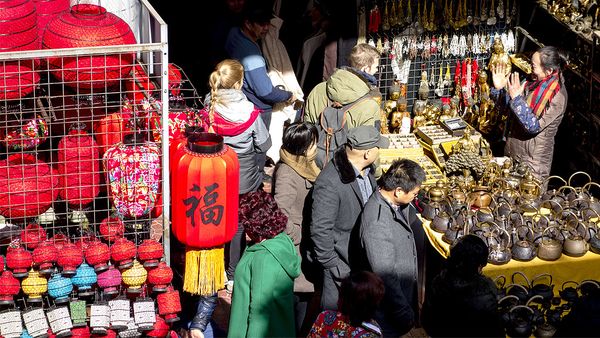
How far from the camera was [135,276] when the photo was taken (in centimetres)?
609

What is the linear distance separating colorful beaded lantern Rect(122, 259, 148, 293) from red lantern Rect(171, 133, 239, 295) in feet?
0.93

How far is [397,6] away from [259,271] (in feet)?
13.2

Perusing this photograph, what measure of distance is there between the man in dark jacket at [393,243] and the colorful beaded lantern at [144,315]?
1248mm

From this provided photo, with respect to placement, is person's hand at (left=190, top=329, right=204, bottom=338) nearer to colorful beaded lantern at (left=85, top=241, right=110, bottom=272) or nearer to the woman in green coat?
the woman in green coat

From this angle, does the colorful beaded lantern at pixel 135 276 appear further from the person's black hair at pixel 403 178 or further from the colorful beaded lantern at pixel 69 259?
the person's black hair at pixel 403 178

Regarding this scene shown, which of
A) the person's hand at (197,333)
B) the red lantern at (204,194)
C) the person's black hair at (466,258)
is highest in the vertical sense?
the red lantern at (204,194)

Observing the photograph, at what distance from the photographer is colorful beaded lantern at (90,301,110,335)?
6.02 m

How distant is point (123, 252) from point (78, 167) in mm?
535

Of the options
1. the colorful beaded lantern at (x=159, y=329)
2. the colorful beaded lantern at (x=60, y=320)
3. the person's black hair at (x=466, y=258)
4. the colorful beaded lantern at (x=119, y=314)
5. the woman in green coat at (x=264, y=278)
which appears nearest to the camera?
the person's black hair at (x=466, y=258)

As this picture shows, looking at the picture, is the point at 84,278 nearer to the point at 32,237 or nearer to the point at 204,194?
the point at 32,237

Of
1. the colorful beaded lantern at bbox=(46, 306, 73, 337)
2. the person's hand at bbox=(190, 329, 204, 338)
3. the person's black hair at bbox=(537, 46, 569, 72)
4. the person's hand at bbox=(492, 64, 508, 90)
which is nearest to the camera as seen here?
the colorful beaded lantern at bbox=(46, 306, 73, 337)

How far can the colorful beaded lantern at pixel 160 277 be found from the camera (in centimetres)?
613

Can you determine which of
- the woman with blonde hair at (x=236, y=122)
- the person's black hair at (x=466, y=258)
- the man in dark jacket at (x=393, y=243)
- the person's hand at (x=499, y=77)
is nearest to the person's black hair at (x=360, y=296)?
the person's black hair at (x=466, y=258)

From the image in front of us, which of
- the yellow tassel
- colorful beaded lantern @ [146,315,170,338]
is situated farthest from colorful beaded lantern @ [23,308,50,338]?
the yellow tassel
